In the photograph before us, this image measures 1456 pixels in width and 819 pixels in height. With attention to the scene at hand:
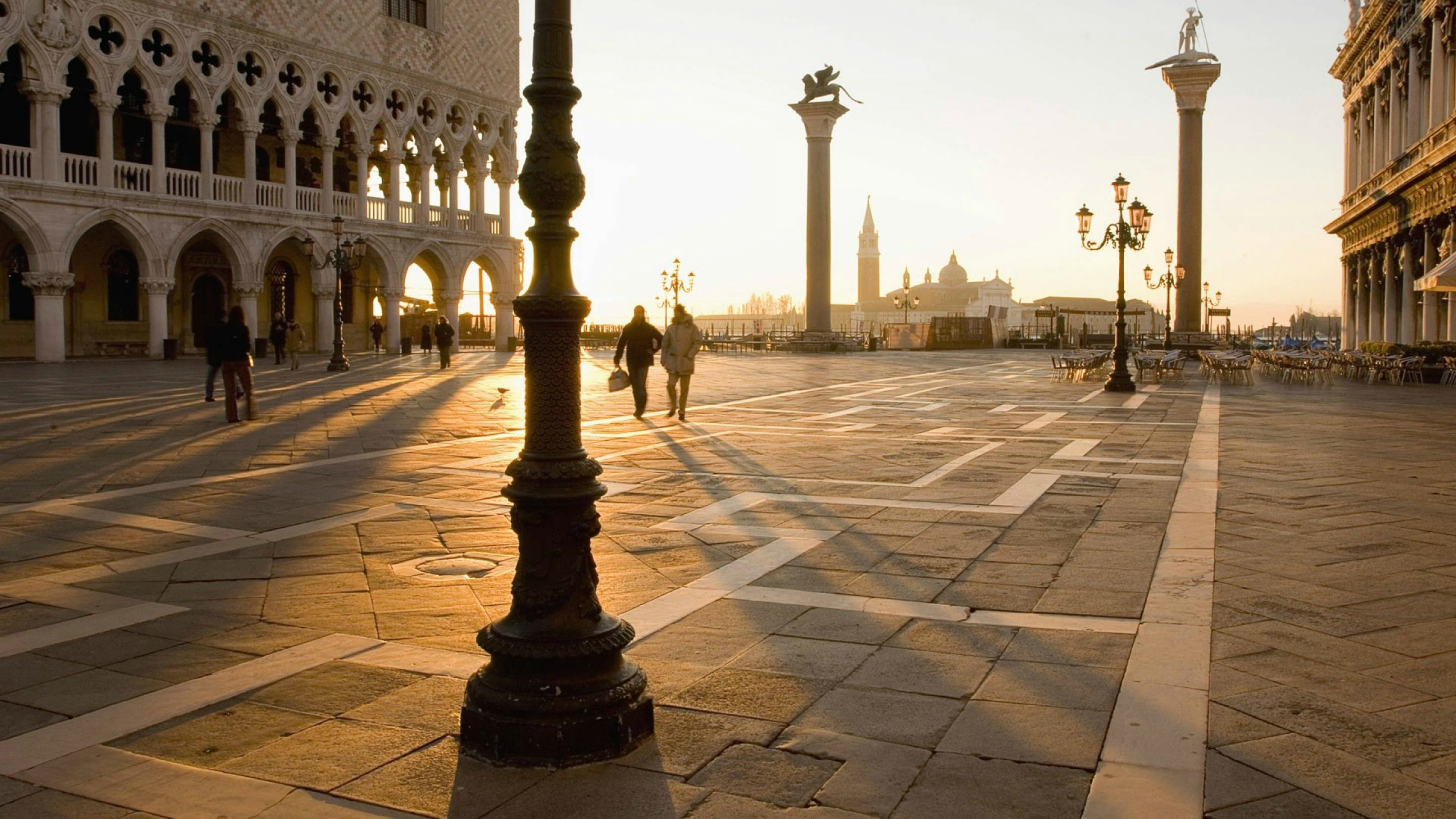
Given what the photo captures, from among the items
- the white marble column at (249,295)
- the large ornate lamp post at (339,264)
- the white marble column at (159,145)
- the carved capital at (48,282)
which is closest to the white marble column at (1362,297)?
Result: the large ornate lamp post at (339,264)

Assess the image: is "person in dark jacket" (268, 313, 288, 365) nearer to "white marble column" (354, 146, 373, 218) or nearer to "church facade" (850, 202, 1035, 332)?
"white marble column" (354, 146, 373, 218)

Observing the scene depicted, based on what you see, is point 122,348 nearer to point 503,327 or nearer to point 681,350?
point 503,327

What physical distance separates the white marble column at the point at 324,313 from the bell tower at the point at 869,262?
152792mm

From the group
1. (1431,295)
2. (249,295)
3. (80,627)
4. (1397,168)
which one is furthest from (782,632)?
(1397,168)

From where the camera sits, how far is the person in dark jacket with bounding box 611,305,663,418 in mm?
14336

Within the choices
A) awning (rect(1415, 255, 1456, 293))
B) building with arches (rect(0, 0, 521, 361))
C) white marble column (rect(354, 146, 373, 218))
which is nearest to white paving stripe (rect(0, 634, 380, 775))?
awning (rect(1415, 255, 1456, 293))

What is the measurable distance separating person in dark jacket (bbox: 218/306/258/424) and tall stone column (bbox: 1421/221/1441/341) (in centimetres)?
3064

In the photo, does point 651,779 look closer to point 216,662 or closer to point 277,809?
point 277,809

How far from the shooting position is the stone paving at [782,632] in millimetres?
3049

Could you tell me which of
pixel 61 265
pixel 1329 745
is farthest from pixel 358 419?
pixel 61 265

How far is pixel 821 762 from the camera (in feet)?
10.4

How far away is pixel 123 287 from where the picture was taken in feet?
104

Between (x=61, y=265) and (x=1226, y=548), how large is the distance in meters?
28.8

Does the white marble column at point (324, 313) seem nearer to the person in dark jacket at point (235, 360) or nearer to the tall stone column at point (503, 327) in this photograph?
the tall stone column at point (503, 327)
